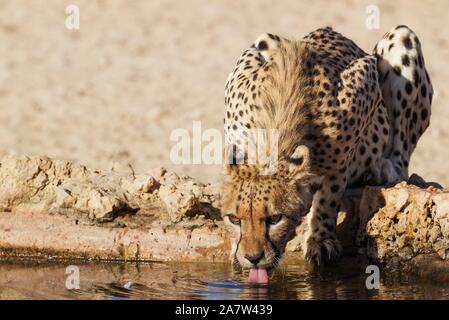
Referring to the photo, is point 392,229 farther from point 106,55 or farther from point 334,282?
point 106,55

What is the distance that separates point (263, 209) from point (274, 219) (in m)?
0.13

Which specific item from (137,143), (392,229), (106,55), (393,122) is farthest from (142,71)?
(392,229)

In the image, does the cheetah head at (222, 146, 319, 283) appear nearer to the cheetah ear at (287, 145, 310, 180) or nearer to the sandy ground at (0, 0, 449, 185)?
the cheetah ear at (287, 145, 310, 180)

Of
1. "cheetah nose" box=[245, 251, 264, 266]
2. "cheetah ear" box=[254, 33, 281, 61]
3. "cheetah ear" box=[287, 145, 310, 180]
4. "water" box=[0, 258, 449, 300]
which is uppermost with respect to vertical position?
"cheetah ear" box=[254, 33, 281, 61]

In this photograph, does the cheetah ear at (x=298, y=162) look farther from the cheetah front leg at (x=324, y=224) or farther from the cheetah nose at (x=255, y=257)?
the cheetah front leg at (x=324, y=224)

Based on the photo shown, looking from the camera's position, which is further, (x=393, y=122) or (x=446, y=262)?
(x=393, y=122)

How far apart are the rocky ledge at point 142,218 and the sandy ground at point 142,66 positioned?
422 centimetres

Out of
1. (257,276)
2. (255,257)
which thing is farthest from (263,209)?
(257,276)

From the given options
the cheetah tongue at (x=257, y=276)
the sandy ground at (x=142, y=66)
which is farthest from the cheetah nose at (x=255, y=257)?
the sandy ground at (x=142, y=66)

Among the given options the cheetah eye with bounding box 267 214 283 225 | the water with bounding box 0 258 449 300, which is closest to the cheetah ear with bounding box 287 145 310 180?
the cheetah eye with bounding box 267 214 283 225

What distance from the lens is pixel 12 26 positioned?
1684 cm

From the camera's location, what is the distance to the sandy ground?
13.9 meters
